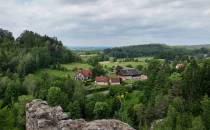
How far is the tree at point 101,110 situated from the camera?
97.0 m

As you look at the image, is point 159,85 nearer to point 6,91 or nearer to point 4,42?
point 6,91

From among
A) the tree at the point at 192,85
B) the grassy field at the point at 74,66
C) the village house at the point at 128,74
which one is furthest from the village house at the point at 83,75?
the tree at the point at 192,85

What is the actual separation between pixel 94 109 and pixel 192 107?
26.6 metres

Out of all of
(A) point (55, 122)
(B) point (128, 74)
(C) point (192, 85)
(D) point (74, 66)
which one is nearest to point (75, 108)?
(C) point (192, 85)

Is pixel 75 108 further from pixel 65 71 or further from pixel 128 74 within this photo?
pixel 128 74

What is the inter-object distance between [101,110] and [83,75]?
5544cm

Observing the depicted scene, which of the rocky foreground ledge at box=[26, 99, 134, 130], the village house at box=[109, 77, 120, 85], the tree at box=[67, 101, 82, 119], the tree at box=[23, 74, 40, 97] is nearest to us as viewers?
the rocky foreground ledge at box=[26, 99, 134, 130]

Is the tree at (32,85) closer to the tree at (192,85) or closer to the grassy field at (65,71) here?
the grassy field at (65,71)

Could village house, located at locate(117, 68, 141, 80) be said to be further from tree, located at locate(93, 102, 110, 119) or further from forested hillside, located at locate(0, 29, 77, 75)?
tree, located at locate(93, 102, 110, 119)

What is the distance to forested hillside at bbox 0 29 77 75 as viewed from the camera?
14971 centimetres

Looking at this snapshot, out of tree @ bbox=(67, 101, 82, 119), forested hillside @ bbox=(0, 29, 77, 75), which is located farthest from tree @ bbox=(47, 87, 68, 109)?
forested hillside @ bbox=(0, 29, 77, 75)

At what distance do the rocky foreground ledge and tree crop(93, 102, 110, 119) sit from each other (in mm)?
65639

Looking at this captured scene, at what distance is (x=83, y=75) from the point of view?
15188cm

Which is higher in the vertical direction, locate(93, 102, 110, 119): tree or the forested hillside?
the forested hillside
